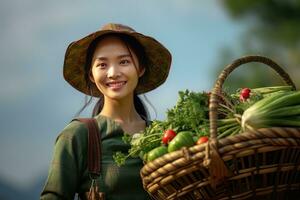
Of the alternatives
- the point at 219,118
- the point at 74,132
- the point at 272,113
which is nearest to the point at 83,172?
the point at 74,132

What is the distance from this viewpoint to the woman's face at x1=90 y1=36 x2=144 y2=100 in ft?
13.1

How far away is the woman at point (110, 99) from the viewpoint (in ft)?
12.6

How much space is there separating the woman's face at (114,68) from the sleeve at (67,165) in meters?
0.24

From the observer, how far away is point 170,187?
326 cm

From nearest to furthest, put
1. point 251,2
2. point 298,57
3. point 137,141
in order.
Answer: point 137,141, point 298,57, point 251,2

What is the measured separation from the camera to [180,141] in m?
3.20

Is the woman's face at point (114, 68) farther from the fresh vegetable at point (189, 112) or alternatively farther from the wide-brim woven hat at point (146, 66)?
the fresh vegetable at point (189, 112)

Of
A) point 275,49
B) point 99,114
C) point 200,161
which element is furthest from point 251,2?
point 200,161

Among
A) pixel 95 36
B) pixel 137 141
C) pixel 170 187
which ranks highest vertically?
pixel 95 36

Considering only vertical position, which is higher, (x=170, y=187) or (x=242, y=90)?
(x=242, y=90)

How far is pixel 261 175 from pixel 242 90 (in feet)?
1.62

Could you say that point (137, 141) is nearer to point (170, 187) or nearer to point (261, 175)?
point (170, 187)

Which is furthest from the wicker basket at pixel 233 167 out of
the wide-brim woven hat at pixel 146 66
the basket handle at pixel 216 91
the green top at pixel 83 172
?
the wide-brim woven hat at pixel 146 66

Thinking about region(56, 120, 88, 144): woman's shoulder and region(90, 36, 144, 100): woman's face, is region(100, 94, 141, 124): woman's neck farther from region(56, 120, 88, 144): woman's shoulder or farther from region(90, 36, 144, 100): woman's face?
region(56, 120, 88, 144): woman's shoulder
